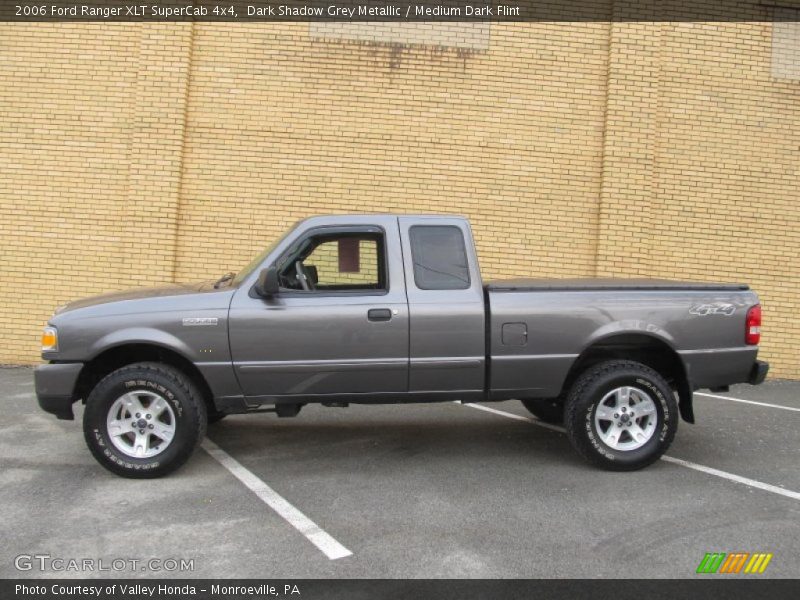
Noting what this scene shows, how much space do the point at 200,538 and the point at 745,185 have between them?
351 inches

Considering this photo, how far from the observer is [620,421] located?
4.94 metres

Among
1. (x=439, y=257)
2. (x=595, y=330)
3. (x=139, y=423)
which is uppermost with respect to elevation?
(x=439, y=257)

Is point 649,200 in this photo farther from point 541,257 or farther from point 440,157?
point 440,157

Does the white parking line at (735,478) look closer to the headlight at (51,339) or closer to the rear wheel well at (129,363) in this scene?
the rear wheel well at (129,363)

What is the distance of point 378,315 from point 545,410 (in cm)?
238

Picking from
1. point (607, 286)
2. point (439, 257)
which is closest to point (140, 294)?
point (439, 257)

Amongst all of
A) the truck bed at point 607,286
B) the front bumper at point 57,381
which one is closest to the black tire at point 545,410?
the truck bed at point 607,286

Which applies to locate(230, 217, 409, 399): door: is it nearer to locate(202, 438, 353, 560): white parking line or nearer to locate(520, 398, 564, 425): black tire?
locate(202, 438, 353, 560): white parking line

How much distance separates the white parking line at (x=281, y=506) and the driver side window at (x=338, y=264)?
145 centimetres

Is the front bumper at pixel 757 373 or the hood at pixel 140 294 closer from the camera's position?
the hood at pixel 140 294

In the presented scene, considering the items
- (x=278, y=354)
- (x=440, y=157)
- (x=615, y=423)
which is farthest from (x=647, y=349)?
(x=440, y=157)

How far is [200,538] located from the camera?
377cm

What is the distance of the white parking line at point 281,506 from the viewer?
12.0 ft

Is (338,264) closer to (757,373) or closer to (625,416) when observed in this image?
(625,416)
